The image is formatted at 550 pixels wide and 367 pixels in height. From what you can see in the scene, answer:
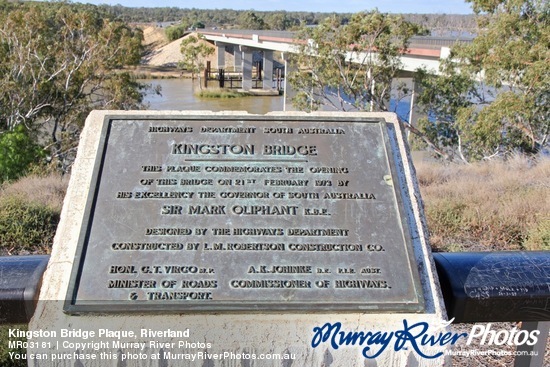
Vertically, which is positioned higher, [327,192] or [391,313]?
[327,192]

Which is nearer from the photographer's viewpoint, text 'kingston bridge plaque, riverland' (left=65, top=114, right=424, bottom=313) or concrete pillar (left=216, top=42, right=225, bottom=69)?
text 'kingston bridge plaque, riverland' (left=65, top=114, right=424, bottom=313)

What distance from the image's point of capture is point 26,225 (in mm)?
5453

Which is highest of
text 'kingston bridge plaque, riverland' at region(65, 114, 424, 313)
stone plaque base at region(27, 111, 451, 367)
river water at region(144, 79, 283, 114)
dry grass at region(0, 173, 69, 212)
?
text 'kingston bridge plaque, riverland' at region(65, 114, 424, 313)

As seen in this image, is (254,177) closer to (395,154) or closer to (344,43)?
(395,154)

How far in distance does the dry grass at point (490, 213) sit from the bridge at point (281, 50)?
29.0 feet

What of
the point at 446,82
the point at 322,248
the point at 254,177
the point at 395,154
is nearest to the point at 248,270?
the point at 322,248

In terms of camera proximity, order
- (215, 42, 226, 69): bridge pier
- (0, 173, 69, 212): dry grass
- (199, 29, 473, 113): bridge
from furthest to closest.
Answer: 1. (215, 42, 226, 69): bridge pier
2. (199, 29, 473, 113): bridge
3. (0, 173, 69, 212): dry grass

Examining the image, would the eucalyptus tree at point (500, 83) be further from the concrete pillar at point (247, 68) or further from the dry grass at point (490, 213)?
the concrete pillar at point (247, 68)

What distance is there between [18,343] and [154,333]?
1.72 metres

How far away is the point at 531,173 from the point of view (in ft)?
26.2

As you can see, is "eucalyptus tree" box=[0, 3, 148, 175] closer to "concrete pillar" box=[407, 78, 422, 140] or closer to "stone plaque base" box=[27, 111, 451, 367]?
"concrete pillar" box=[407, 78, 422, 140]

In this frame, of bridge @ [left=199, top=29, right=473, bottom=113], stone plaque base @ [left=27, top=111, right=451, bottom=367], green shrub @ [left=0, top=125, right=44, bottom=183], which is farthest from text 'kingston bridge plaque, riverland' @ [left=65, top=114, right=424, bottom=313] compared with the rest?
bridge @ [left=199, top=29, right=473, bottom=113]

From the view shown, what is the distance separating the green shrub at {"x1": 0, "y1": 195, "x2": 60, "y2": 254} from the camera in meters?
5.26

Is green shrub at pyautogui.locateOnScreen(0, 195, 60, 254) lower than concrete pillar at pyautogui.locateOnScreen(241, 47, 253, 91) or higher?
higher
